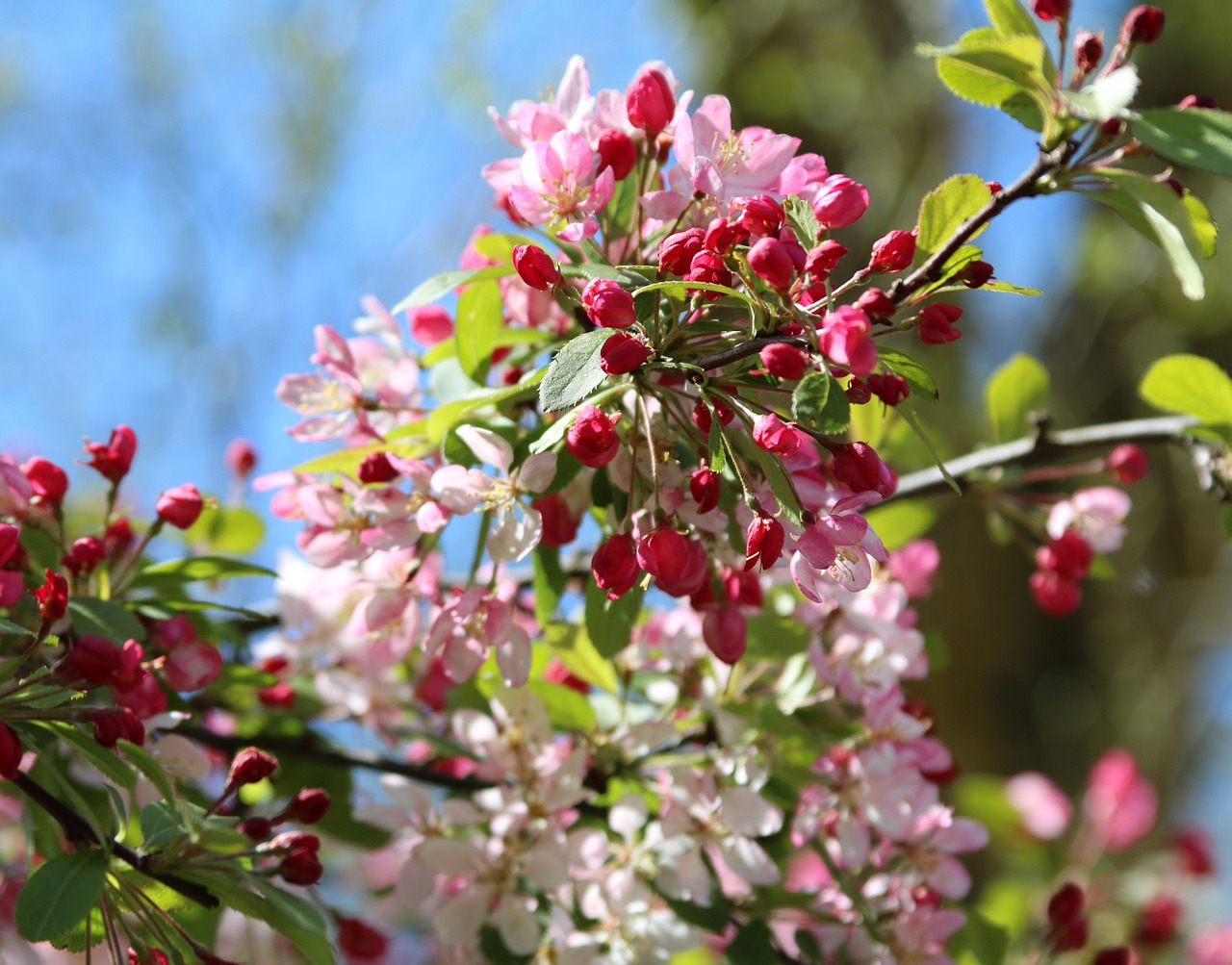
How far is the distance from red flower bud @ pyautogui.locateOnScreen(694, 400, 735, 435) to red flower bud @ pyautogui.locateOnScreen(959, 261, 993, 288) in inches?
7.4

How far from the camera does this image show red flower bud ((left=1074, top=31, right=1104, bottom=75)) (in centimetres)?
80

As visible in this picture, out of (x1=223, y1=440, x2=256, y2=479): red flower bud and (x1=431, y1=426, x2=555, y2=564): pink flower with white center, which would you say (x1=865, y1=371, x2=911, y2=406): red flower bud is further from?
(x1=223, y1=440, x2=256, y2=479): red flower bud

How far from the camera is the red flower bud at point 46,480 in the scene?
1.06 metres

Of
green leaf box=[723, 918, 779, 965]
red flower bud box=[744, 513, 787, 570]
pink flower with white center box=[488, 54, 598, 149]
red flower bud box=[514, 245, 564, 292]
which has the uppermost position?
pink flower with white center box=[488, 54, 598, 149]

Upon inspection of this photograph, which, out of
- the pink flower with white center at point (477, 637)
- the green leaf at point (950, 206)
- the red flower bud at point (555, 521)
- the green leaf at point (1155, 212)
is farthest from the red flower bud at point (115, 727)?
the green leaf at point (1155, 212)

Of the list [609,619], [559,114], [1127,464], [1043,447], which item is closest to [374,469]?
[609,619]

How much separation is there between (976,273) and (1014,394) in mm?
613

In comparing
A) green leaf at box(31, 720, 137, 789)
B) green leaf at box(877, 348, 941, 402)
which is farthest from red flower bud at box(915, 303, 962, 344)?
green leaf at box(31, 720, 137, 789)

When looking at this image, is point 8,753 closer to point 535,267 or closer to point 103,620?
point 103,620

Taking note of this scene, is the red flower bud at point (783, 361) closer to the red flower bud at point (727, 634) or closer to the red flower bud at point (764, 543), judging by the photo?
the red flower bud at point (764, 543)

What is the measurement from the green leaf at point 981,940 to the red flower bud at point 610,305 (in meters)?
0.86

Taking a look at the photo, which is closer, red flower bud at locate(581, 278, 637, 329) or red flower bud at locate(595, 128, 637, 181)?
red flower bud at locate(581, 278, 637, 329)

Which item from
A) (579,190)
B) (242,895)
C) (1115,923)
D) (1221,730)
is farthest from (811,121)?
(242,895)

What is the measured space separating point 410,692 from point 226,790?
1.58 ft
